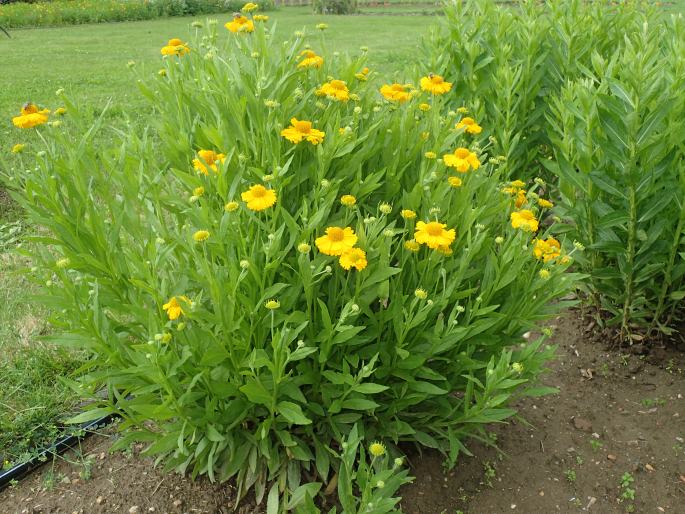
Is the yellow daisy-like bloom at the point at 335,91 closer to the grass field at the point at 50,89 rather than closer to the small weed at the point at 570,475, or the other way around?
the grass field at the point at 50,89

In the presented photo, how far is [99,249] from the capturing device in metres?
1.89

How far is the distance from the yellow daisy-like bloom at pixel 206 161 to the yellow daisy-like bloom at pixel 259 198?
0.67 ft

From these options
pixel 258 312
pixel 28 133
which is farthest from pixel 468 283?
pixel 28 133

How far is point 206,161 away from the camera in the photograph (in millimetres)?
1954

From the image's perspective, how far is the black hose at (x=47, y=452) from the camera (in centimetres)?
227

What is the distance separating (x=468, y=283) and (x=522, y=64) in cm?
197

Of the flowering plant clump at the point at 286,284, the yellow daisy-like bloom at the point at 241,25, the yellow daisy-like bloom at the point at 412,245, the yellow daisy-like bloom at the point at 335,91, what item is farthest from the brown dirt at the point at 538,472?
the yellow daisy-like bloom at the point at 241,25

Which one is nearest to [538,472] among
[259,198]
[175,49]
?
[259,198]

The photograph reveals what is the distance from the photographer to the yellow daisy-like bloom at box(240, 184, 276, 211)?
172 centimetres

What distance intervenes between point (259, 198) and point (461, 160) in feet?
2.22

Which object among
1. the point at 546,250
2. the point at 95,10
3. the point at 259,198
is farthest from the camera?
the point at 95,10

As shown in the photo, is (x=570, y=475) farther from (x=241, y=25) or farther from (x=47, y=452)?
(x=241, y=25)

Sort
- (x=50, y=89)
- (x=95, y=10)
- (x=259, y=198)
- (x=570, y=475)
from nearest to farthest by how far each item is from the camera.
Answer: (x=259, y=198) → (x=570, y=475) → (x=50, y=89) → (x=95, y=10)

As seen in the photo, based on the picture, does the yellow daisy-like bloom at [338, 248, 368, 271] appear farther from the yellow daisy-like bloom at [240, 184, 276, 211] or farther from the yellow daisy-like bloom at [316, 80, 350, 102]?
the yellow daisy-like bloom at [316, 80, 350, 102]
